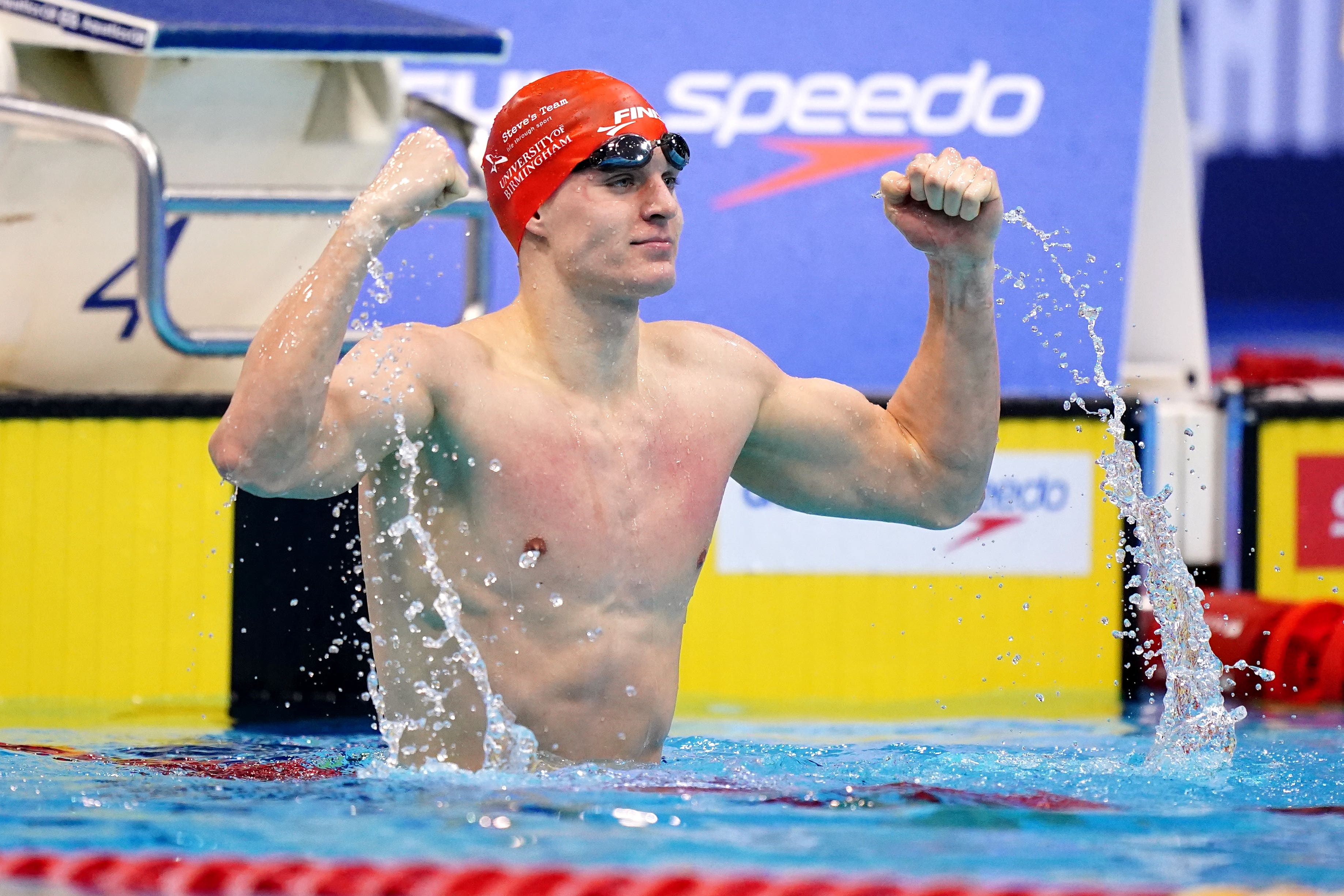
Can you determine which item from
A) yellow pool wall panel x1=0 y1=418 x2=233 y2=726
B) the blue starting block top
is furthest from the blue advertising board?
Answer: yellow pool wall panel x1=0 y1=418 x2=233 y2=726

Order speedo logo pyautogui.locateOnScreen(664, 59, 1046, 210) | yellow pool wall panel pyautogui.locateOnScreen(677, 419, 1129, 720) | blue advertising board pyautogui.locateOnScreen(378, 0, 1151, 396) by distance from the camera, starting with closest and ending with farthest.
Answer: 1. yellow pool wall panel pyautogui.locateOnScreen(677, 419, 1129, 720)
2. blue advertising board pyautogui.locateOnScreen(378, 0, 1151, 396)
3. speedo logo pyautogui.locateOnScreen(664, 59, 1046, 210)

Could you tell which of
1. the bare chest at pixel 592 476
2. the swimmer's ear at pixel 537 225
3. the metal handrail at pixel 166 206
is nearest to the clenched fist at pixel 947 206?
the bare chest at pixel 592 476

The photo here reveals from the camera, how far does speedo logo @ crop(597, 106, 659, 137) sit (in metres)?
2.59

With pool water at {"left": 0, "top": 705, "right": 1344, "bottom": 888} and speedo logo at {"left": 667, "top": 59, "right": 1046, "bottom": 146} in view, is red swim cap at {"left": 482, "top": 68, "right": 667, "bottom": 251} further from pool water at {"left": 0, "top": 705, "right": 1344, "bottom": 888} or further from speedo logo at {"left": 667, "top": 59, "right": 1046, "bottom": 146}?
speedo logo at {"left": 667, "top": 59, "right": 1046, "bottom": 146}

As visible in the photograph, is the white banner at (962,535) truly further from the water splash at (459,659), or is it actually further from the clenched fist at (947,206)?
the water splash at (459,659)

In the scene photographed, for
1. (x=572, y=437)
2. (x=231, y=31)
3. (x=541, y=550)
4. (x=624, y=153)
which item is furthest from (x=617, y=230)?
(x=231, y=31)

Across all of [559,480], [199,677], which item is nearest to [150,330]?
[199,677]

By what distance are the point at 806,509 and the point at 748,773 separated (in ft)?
1.58

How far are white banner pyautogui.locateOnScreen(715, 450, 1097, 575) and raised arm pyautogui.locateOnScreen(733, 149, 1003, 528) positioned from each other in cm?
136

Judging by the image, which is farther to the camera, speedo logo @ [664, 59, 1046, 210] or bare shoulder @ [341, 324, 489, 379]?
speedo logo @ [664, 59, 1046, 210]

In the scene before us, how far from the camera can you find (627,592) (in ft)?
8.71

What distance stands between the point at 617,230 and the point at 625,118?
0.18 m

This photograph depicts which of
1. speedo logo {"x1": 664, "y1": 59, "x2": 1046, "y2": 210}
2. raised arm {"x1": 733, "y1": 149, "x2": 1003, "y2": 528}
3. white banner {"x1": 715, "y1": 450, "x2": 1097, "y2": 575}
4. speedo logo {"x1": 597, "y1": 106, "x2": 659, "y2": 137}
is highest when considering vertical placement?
speedo logo {"x1": 664, "y1": 59, "x2": 1046, "y2": 210}

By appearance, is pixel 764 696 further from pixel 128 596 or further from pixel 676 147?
pixel 676 147
